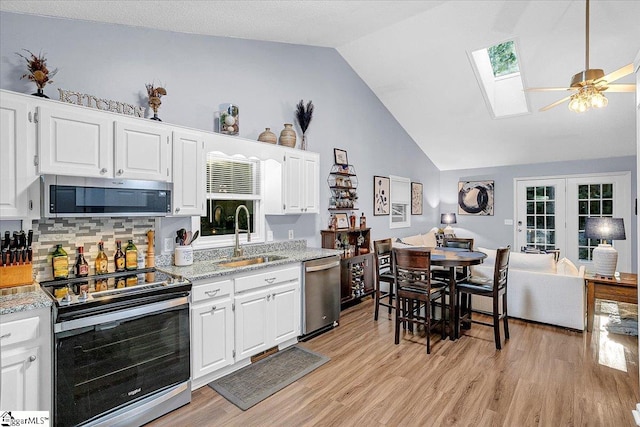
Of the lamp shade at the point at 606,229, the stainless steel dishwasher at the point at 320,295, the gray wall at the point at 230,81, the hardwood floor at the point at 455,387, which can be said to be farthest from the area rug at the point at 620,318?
the gray wall at the point at 230,81

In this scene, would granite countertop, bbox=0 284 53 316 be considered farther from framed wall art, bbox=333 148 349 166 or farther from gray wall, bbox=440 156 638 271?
gray wall, bbox=440 156 638 271

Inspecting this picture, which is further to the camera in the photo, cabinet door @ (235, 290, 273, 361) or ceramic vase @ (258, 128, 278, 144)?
ceramic vase @ (258, 128, 278, 144)

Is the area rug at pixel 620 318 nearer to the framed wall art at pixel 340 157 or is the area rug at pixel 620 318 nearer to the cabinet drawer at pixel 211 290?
the framed wall art at pixel 340 157

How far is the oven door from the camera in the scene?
192 centimetres

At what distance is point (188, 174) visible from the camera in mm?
2873

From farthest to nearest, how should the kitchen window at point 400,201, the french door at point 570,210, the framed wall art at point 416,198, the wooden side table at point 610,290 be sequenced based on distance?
the framed wall art at point 416,198 < the kitchen window at point 400,201 < the french door at point 570,210 < the wooden side table at point 610,290

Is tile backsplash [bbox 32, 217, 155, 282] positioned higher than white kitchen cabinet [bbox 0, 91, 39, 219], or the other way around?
white kitchen cabinet [bbox 0, 91, 39, 219]

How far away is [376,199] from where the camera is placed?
6.04 metres

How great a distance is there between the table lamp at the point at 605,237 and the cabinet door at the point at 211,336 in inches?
162

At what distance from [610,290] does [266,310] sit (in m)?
3.71

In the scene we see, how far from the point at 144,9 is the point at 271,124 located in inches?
70.6

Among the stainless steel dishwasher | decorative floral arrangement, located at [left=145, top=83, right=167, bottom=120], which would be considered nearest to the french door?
the stainless steel dishwasher

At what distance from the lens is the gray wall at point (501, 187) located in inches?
248

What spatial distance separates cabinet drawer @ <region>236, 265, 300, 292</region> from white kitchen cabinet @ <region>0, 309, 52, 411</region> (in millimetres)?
1317
